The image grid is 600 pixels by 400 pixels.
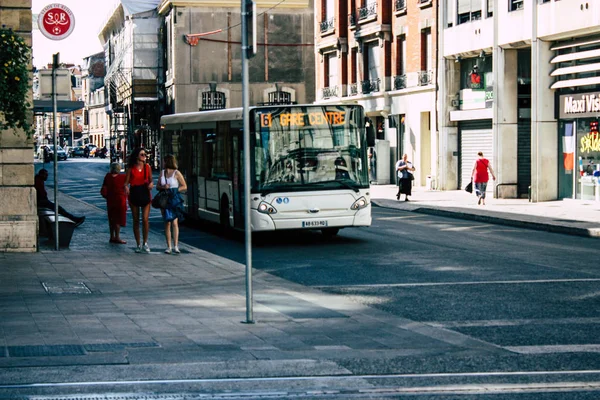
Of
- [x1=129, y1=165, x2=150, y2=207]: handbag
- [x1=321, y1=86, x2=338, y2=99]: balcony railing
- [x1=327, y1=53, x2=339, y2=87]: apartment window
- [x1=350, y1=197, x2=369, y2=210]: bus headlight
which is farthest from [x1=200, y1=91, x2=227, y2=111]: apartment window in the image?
[x1=129, y1=165, x2=150, y2=207]: handbag

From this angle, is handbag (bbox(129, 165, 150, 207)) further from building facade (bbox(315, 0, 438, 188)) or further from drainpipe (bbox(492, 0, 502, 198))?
building facade (bbox(315, 0, 438, 188))

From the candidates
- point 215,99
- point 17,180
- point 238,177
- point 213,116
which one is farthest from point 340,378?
point 215,99

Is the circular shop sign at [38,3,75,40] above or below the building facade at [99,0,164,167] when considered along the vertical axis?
below

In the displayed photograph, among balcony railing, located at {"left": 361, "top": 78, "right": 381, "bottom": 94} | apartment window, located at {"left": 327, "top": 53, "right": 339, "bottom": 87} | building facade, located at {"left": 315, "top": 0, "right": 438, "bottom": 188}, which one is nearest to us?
building facade, located at {"left": 315, "top": 0, "right": 438, "bottom": 188}

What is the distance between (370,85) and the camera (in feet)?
157

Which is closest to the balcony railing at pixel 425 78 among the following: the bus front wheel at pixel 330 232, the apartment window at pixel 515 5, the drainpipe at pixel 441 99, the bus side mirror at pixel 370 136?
the drainpipe at pixel 441 99

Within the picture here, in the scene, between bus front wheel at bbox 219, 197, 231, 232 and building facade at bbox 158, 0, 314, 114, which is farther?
building facade at bbox 158, 0, 314, 114

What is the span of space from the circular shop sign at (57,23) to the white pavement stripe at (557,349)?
9950 mm

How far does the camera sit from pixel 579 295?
11938 millimetres

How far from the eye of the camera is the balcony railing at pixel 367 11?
4656 centimetres

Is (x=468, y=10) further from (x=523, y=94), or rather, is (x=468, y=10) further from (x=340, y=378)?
(x=340, y=378)

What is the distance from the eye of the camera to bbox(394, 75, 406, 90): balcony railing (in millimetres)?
44469

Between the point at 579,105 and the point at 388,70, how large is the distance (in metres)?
17.4

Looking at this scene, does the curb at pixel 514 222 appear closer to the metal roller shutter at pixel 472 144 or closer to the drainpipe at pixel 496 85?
the drainpipe at pixel 496 85
